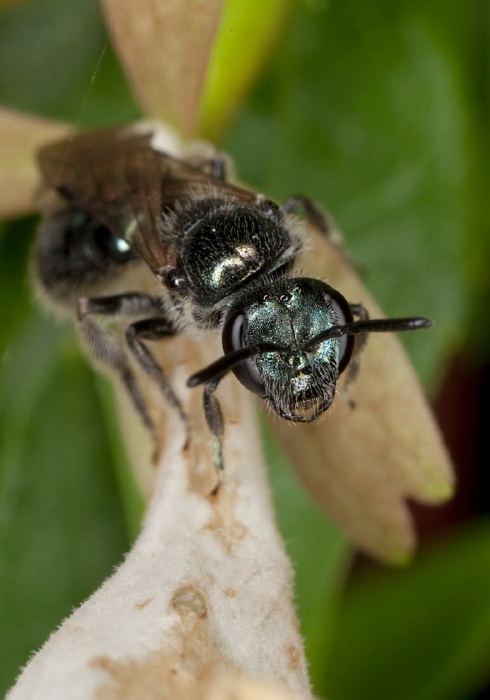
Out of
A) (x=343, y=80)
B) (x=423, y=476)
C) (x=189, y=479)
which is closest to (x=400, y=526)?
(x=423, y=476)

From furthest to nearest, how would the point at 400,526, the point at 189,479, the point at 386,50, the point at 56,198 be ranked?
the point at 386,50
the point at 56,198
the point at 400,526
the point at 189,479

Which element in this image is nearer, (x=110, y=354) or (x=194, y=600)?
(x=194, y=600)

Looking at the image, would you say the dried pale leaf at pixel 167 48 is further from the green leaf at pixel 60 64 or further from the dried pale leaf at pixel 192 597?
the dried pale leaf at pixel 192 597

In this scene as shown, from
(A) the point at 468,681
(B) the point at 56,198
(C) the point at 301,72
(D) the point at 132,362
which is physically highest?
(C) the point at 301,72

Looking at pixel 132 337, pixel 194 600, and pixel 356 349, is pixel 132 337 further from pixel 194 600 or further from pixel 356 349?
pixel 194 600

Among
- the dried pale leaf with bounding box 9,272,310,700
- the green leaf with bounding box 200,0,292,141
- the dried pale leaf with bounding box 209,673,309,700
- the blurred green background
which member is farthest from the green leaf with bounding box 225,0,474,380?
the dried pale leaf with bounding box 209,673,309,700

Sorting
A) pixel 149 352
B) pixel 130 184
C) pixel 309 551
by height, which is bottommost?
pixel 309 551

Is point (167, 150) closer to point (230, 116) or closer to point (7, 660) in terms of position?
point (230, 116)

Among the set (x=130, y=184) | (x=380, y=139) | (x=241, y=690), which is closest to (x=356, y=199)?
(x=380, y=139)
